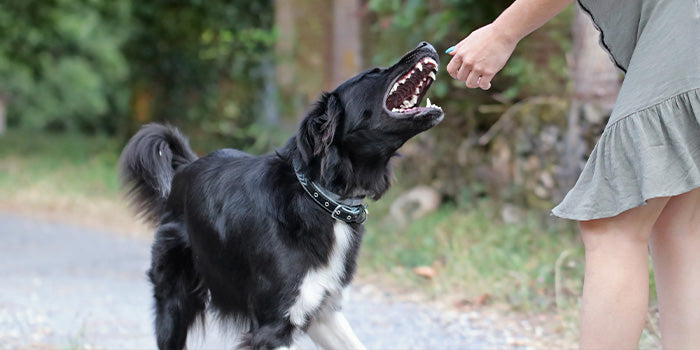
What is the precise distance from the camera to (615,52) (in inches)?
88.0

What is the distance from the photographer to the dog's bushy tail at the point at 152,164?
3.50 meters

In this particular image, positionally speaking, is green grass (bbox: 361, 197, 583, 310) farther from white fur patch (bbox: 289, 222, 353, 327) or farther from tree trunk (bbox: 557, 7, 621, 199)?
white fur patch (bbox: 289, 222, 353, 327)

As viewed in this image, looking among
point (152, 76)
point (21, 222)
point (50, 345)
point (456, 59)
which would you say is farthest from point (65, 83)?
point (456, 59)

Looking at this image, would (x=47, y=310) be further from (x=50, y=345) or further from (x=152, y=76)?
(x=152, y=76)

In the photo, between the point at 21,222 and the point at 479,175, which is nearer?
the point at 479,175

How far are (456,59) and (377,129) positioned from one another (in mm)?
565

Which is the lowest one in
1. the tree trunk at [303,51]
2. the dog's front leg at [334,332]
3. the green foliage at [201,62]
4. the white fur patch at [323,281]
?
the green foliage at [201,62]

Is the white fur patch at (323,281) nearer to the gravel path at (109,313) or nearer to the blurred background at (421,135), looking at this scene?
the gravel path at (109,313)

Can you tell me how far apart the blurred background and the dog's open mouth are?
172 cm

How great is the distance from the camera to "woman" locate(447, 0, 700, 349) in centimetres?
199

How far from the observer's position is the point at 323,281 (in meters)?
2.74

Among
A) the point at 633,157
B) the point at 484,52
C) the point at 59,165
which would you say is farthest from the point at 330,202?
the point at 59,165

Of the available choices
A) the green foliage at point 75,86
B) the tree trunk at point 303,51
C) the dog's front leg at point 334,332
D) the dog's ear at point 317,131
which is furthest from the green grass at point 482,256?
the green foliage at point 75,86

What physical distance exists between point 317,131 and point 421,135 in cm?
479
